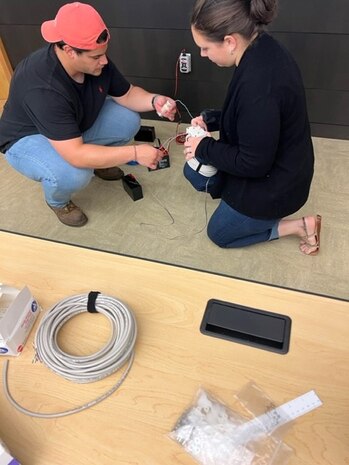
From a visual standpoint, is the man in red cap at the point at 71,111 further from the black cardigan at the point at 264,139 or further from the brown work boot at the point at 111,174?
the black cardigan at the point at 264,139

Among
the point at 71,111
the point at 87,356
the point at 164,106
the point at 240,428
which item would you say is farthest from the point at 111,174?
the point at 240,428

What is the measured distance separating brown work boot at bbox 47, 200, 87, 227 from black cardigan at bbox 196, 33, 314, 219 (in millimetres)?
693

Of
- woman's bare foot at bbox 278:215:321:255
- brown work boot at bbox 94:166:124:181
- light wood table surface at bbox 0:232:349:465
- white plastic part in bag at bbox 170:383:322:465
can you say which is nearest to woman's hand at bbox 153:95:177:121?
brown work boot at bbox 94:166:124:181

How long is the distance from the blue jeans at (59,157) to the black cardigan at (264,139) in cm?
63

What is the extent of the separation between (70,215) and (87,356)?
3.43 ft

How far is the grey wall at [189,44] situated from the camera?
1.80m

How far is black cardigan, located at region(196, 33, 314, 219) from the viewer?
98cm

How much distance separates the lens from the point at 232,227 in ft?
4.77

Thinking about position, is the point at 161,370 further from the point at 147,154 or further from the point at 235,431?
the point at 147,154

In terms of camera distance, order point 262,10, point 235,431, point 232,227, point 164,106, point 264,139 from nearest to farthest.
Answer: point 235,431
point 262,10
point 264,139
point 232,227
point 164,106

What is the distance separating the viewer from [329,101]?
6.66 feet

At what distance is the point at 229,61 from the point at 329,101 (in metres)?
1.21

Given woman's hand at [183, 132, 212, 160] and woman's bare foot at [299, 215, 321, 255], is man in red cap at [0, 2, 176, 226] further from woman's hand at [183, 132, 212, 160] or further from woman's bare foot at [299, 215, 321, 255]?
woman's bare foot at [299, 215, 321, 255]

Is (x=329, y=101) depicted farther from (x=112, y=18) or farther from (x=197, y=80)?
(x=112, y=18)
